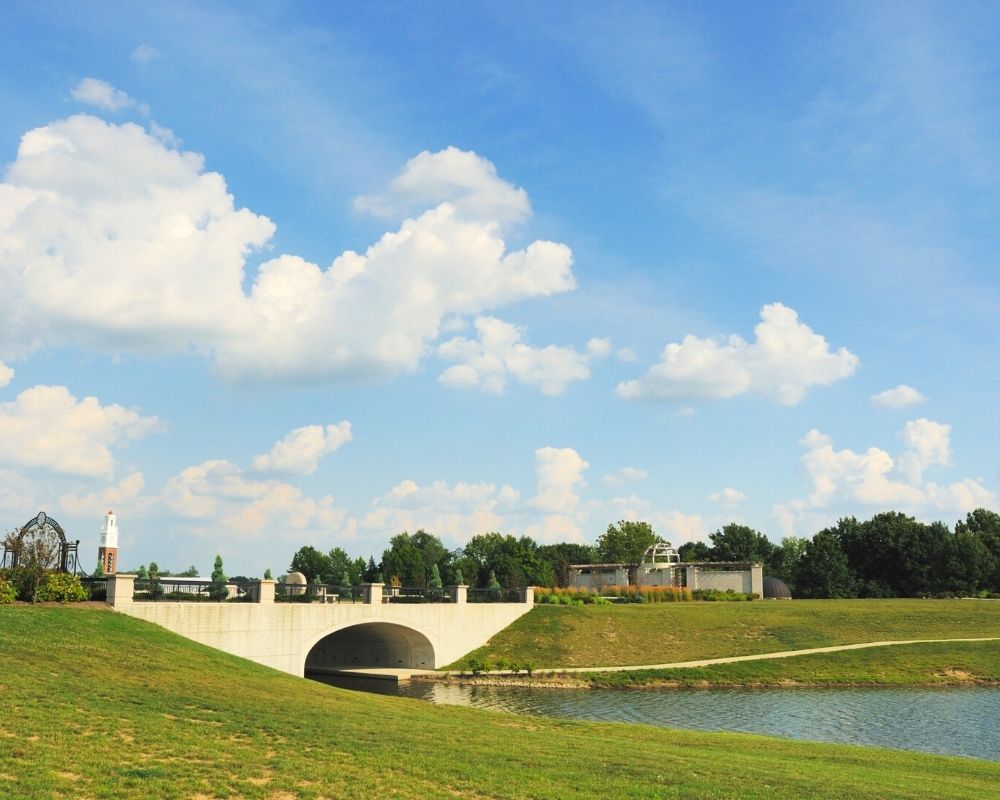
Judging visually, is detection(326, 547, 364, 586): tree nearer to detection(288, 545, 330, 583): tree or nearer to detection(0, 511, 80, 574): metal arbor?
detection(288, 545, 330, 583): tree

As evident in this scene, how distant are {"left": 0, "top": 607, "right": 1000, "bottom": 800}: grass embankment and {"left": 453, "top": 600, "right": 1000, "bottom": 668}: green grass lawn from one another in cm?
2656

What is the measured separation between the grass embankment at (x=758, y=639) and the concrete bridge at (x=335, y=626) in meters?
1.51

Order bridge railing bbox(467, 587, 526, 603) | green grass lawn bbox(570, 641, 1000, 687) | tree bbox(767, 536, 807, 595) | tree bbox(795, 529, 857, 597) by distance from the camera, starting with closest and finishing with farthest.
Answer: green grass lawn bbox(570, 641, 1000, 687), bridge railing bbox(467, 587, 526, 603), tree bbox(795, 529, 857, 597), tree bbox(767, 536, 807, 595)

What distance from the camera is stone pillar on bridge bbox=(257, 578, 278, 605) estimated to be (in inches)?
1535

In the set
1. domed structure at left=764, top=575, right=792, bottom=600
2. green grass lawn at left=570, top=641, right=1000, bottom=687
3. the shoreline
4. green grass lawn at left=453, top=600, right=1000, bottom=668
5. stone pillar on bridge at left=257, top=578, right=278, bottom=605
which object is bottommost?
the shoreline

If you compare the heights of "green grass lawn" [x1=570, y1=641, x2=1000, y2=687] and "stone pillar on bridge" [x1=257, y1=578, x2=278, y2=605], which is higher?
"stone pillar on bridge" [x1=257, y1=578, x2=278, y2=605]

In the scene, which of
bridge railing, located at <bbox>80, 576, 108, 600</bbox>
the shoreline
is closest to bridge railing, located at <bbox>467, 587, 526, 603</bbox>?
the shoreline

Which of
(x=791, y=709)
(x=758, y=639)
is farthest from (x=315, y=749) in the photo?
(x=758, y=639)

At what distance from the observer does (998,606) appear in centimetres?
6888

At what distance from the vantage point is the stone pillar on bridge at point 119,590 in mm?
32791

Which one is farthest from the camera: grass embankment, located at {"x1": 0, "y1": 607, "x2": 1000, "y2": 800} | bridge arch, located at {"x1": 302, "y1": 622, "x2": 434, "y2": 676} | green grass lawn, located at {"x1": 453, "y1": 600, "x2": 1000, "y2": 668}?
green grass lawn, located at {"x1": 453, "y1": 600, "x2": 1000, "y2": 668}

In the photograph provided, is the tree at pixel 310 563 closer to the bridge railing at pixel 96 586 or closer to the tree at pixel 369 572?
the tree at pixel 369 572

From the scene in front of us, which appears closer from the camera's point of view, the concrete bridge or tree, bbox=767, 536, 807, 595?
the concrete bridge

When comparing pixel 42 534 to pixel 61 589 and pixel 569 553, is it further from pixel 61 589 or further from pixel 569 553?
pixel 569 553
